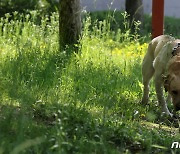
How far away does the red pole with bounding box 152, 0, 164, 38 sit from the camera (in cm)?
959

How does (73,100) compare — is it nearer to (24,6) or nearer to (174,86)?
(174,86)

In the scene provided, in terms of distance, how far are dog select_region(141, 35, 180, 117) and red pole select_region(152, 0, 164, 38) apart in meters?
2.25

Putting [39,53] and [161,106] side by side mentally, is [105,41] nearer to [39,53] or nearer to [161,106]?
[39,53]

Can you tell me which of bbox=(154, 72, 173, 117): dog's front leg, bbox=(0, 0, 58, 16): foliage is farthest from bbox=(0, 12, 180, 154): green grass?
bbox=(0, 0, 58, 16): foliage

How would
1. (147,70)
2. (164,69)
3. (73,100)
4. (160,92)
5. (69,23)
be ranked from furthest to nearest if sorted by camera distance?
1. (69,23)
2. (147,70)
3. (160,92)
4. (164,69)
5. (73,100)

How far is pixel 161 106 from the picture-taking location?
22.0 feet

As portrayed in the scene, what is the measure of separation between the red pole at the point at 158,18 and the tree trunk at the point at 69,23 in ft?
4.49

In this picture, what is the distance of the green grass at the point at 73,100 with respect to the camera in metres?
4.38

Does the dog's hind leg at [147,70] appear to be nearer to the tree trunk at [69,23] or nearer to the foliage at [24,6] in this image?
the tree trunk at [69,23]

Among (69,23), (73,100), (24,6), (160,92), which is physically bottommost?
(160,92)

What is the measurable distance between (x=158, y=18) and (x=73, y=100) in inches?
167

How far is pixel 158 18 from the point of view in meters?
9.67

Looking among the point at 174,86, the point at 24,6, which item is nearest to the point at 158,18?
the point at 174,86

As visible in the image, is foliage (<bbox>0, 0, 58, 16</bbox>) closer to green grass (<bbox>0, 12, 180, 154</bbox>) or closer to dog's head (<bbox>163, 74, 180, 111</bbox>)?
green grass (<bbox>0, 12, 180, 154</bbox>)
